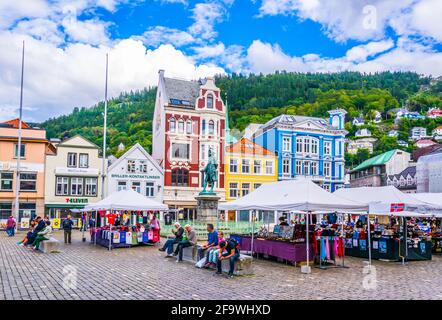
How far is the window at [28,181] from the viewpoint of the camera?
44.0 meters

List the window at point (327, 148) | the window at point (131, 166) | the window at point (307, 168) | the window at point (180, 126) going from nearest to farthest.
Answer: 1. the window at point (131, 166)
2. the window at point (180, 126)
3. the window at point (307, 168)
4. the window at point (327, 148)

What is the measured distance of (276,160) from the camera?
54.4 metres

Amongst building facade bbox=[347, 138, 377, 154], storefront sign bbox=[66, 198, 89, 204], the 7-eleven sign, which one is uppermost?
building facade bbox=[347, 138, 377, 154]

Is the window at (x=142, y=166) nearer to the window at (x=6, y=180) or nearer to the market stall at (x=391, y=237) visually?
the window at (x=6, y=180)

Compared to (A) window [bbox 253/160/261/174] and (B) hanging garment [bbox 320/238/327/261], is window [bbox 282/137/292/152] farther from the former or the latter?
(B) hanging garment [bbox 320/238/327/261]

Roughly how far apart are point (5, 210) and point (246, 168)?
1016 inches

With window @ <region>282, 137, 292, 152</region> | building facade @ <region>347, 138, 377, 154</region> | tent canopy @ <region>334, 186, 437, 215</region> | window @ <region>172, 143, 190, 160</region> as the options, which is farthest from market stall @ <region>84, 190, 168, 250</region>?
building facade @ <region>347, 138, 377, 154</region>

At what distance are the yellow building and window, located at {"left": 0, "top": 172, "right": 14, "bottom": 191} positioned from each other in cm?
2247

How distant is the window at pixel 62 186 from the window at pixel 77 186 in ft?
1.89

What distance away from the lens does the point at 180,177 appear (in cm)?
4972

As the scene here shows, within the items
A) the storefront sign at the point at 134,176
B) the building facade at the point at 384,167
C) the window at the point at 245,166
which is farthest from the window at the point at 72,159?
the building facade at the point at 384,167

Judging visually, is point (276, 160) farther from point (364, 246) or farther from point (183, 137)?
point (364, 246)

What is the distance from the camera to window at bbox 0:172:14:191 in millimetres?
43344
